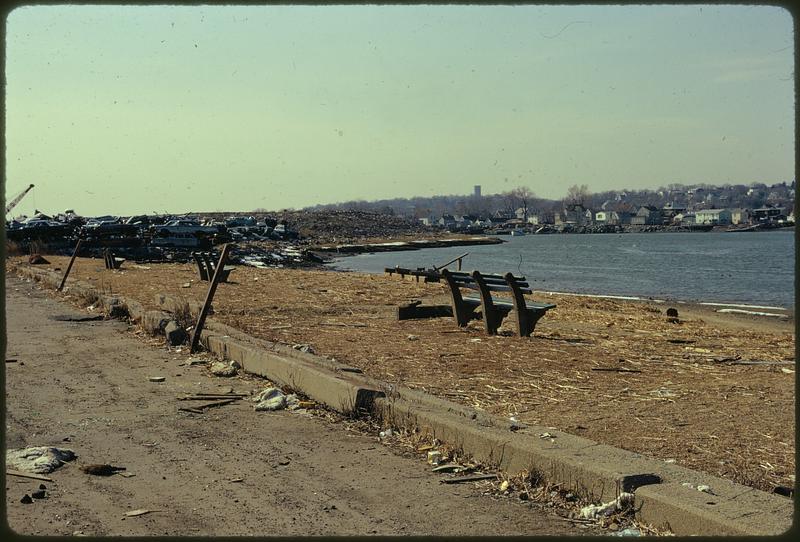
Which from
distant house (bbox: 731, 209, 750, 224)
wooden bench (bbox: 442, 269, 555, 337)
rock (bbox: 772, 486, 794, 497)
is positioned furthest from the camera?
distant house (bbox: 731, 209, 750, 224)

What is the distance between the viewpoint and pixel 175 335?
11344 millimetres

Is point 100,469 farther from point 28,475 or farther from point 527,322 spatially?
point 527,322

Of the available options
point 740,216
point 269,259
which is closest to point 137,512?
point 269,259

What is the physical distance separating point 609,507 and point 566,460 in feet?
1.49

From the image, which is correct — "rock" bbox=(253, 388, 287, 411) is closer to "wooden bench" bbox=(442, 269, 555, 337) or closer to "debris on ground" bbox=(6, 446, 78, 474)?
"debris on ground" bbox=(6, 446, 78, 474)

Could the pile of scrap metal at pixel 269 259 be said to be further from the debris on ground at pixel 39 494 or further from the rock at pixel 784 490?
the rock at pixel 784 490

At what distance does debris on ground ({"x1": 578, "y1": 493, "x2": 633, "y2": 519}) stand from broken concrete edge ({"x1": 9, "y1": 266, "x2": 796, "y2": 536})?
0.04 meters

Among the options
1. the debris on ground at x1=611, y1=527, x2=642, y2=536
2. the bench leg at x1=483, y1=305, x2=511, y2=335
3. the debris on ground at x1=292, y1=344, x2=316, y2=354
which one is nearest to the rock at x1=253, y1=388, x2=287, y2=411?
the debris on ground at x1=292, y1=344, x2=316, y2=354

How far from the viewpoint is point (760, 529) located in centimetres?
414

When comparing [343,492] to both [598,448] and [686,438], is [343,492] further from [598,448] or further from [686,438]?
[686,438]

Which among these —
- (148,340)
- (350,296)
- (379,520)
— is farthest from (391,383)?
(350,296)

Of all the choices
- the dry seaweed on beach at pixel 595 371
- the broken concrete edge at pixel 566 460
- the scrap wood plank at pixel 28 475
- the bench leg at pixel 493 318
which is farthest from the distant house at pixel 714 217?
the scrap wood plank at pixel 28 475

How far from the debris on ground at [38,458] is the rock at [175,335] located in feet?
16.4

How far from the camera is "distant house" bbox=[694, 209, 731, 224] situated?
188 m
